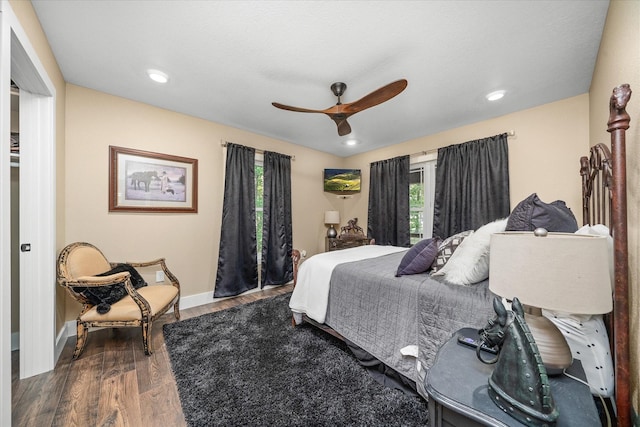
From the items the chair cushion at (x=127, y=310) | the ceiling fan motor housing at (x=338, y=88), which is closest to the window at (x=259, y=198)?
the chair cushion at (x=127, y=310)

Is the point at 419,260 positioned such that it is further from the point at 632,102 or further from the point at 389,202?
the point at 389,202

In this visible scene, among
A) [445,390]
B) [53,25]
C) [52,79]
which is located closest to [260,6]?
[53,25]

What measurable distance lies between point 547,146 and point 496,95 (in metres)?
0.90

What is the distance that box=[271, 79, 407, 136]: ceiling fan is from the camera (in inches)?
71.4

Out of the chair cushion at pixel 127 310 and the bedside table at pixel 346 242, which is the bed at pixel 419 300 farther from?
the bedside table at pixel 346 242

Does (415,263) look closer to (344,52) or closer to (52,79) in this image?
(344,52)

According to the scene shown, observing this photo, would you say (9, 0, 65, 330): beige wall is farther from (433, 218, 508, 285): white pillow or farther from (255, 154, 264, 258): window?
(433, 218, 508, 285): white pillow

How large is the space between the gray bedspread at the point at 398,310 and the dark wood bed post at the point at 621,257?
1.67 ft

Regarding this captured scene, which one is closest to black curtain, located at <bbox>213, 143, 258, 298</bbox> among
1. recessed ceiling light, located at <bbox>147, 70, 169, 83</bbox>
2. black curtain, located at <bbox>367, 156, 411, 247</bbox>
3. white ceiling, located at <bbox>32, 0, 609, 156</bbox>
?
white ceiling, located at <bbox>32, 0, 609, 156</bbox>

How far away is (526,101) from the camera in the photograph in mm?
2645

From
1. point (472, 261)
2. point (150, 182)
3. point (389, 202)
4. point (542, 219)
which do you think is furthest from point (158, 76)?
point (389, 202)

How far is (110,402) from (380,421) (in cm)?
169

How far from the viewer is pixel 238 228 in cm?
340

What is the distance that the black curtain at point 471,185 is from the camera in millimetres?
3004
